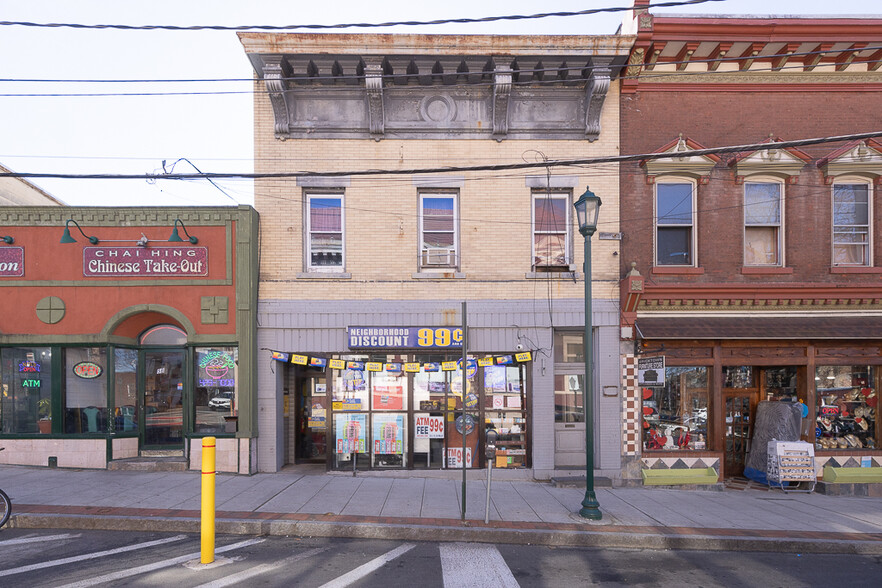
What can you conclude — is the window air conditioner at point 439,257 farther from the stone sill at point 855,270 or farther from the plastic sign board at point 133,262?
the stone sill at point 855,270

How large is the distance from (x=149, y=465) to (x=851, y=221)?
50.6 ft

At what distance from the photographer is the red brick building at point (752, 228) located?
1136cm

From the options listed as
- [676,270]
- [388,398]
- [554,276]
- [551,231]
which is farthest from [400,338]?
[676,270]

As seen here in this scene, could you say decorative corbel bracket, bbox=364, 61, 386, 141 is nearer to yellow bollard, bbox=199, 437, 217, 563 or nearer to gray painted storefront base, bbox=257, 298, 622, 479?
gray painted storefront base, bbox=257, 298, 622, 479

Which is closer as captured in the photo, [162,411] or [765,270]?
[765,270]

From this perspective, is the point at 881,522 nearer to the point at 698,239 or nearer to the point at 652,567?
the point at 652,567

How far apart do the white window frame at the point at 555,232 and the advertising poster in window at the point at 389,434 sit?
14.3ft

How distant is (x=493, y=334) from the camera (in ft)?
37.8

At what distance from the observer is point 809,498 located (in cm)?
1070

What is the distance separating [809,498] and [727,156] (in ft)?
23.0

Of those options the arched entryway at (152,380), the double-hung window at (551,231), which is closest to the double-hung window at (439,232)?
the double-hung window at (551,231)

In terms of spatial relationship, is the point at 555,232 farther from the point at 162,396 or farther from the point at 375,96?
the point at 162,396

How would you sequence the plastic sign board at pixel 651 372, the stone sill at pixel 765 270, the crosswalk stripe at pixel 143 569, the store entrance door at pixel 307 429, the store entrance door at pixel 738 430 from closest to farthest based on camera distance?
the crosswalk stripe at pixel 143 569 → the plastic sign board at pixel 651 372 → the stone sill at pixel 765 270 → the store entrance door at pixel 738 430 → the store entrance door at pixel 307 429

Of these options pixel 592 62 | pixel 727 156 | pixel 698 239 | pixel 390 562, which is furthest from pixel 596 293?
pixel 390 562
